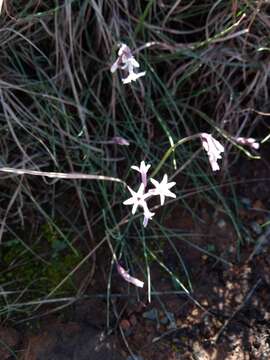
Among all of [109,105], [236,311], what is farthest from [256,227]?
[109,105]

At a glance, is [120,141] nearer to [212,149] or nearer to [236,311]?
[212,149]

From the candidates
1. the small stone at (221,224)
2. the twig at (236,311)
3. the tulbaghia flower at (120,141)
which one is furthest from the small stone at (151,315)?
the tulbaghia flower at (120,141)

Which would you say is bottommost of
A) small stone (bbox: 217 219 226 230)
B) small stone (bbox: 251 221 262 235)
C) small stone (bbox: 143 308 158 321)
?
small stone (bbox: 143 308 158 321)

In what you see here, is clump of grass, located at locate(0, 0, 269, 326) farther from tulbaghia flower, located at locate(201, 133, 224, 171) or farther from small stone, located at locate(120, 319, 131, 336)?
tulbaghia flower, located at locate(201, 133, 224, 171)

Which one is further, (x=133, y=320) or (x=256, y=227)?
(x=256, y=227)

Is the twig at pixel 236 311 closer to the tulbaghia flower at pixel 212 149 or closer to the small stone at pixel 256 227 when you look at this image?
the small stone at pixel 256 227

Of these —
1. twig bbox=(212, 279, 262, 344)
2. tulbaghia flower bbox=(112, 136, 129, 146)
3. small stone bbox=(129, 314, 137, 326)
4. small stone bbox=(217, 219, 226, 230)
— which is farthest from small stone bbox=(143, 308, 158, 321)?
tulbaghia flower bbox=(112, 136, 129, 146)

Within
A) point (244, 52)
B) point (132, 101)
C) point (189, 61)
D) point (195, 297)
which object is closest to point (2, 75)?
point (132, 101)

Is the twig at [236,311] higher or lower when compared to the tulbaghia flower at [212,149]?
lower
